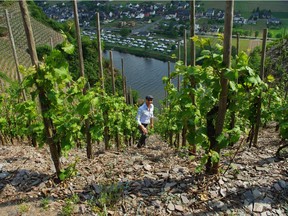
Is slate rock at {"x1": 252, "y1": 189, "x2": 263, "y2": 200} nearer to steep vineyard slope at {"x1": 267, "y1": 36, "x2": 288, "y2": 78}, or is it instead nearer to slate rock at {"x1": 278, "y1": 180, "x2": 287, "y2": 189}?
slate rock at {"x1": 278, "y1": 180, "x2": 287, "y2": 189}

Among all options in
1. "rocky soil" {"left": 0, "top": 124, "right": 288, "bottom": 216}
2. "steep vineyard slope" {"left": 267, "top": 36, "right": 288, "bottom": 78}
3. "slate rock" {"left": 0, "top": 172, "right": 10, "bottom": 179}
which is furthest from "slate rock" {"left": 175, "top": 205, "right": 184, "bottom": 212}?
"steep vineyard slope" {"left": 267, "top": 36, "right": 288, "bottom": 78}

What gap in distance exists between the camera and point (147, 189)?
430cm

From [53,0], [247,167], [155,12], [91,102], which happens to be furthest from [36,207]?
[53,0]

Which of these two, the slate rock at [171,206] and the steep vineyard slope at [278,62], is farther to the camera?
the steep vineyard slope at [278,62]

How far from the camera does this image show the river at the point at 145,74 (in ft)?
141

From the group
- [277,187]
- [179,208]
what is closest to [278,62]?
[277,187]

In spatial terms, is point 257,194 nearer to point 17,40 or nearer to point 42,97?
point 42,97

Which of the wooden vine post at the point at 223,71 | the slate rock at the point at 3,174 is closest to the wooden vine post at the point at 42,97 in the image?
the slate rock at the point at 3,174

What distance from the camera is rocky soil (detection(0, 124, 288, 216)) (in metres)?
3.89

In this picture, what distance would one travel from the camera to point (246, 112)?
6.53 m

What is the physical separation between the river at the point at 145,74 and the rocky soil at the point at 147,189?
3397cm

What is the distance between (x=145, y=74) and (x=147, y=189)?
155 feet

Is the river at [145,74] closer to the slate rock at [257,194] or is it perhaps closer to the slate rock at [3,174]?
the slate rock at [3,174]

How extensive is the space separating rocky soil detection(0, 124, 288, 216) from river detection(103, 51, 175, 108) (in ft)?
111
